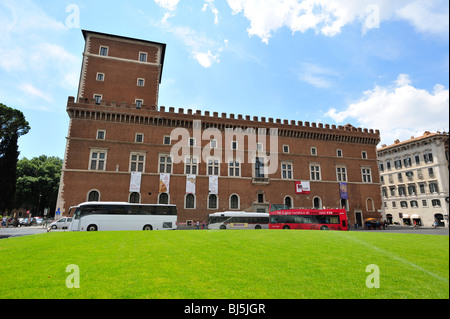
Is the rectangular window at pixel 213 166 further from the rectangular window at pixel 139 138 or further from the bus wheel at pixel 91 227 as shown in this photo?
the bus wheel at pixel 91 227

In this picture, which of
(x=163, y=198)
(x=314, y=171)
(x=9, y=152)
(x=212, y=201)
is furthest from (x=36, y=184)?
(x=314, y=171)

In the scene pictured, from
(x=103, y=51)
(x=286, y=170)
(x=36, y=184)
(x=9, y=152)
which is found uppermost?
(x=103, y=51)

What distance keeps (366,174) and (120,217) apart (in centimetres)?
3504

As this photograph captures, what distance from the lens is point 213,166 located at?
34.8m

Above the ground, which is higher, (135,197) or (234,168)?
(234,168)

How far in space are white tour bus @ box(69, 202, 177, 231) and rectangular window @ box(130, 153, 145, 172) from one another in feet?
25.3

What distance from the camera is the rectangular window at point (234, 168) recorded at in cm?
3541

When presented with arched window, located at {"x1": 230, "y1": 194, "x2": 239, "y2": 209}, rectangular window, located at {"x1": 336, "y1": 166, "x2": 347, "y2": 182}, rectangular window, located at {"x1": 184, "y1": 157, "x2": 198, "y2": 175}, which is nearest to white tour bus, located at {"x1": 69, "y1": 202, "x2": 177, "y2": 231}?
rectangular window, located at {"x1": 184, "y1": 157, "x2": 198, "y2": 175}

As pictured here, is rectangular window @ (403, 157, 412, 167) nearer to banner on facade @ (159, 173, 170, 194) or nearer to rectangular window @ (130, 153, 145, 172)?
banner on facade @ (159, 173, 170, 194)

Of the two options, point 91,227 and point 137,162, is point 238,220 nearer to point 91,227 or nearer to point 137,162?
point 137,162

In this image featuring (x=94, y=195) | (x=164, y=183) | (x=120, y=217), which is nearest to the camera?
(x=120, y=217)

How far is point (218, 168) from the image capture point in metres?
35.0

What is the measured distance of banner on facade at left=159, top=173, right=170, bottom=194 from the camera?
106 feet

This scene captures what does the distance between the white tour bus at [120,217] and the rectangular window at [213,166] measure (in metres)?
9.01
